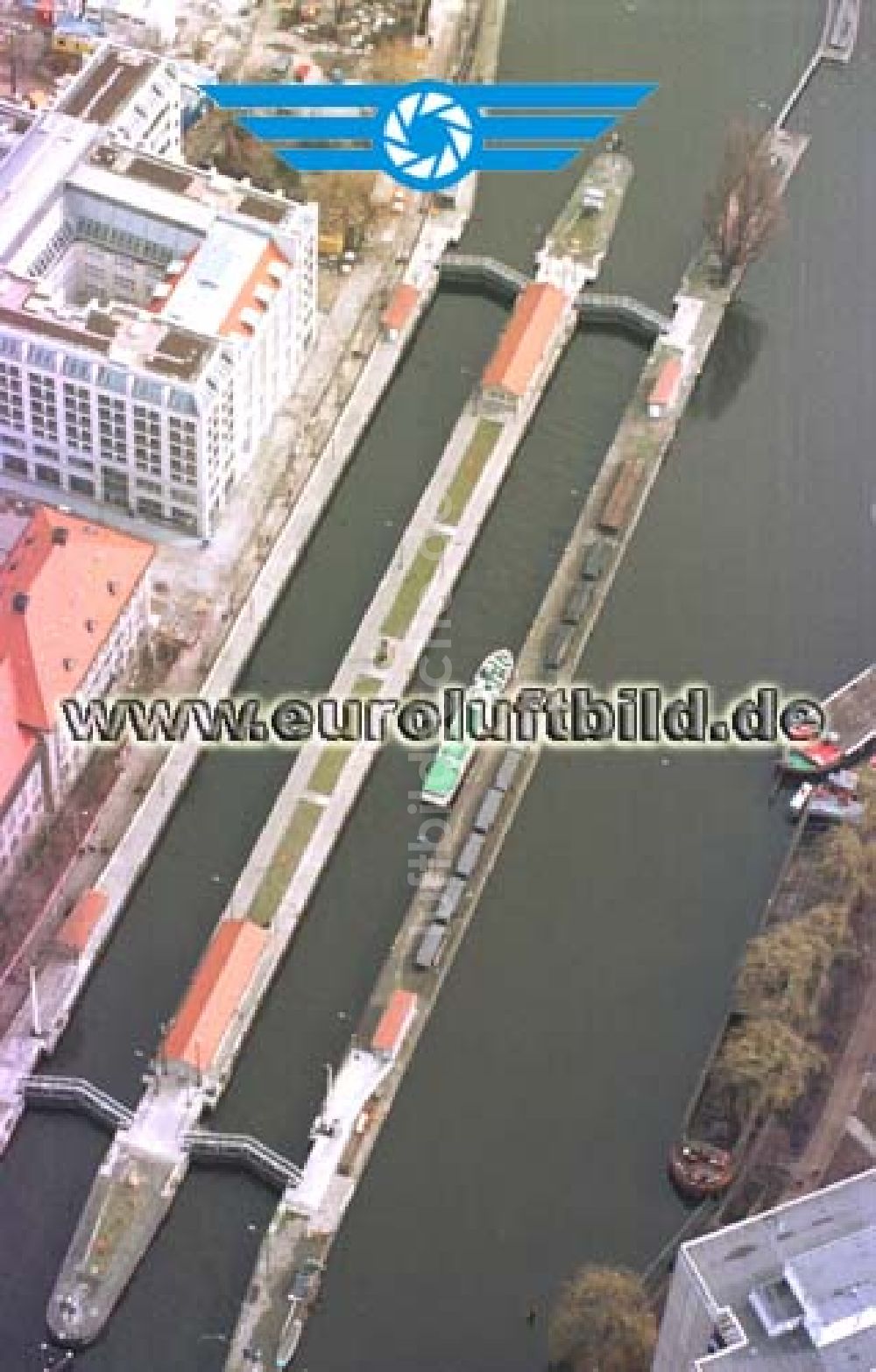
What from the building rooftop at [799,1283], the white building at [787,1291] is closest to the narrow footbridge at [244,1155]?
the white building at [787,1291]

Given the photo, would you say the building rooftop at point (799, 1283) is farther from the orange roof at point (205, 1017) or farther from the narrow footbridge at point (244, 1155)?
the orange roof at point (205, 1017)

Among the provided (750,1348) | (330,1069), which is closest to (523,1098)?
(330,1069)

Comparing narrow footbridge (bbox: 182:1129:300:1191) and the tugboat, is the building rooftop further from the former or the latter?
narrow footbridge (bbox: 182:1129:300:1191)

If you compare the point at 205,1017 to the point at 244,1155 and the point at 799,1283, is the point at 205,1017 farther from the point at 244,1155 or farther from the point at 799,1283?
the point at 799,1283

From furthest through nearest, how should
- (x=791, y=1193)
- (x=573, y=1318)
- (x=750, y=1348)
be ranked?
(x=791, y=1193) → (x=573, y=1318) → (x=750, y=1348)

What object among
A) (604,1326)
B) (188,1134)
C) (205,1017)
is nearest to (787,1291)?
(604,1326)

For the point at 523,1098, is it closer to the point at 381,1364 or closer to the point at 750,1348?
the point at 381,1364

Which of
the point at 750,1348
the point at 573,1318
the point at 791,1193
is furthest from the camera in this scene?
the point at 791,1193
